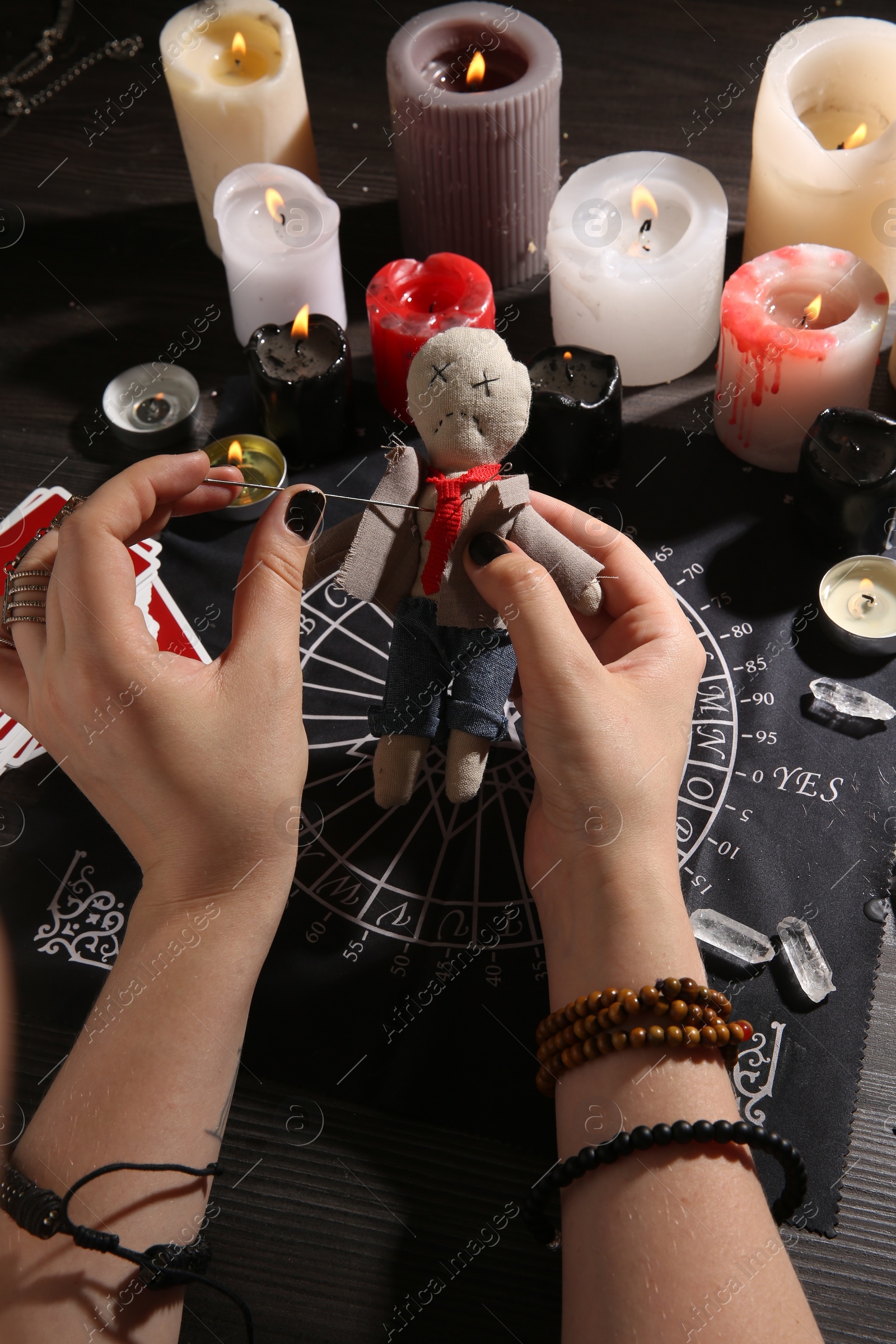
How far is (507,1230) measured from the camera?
93 cm

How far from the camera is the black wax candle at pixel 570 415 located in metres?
1.25

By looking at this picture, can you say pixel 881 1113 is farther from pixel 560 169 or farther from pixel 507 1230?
pixel 560 169

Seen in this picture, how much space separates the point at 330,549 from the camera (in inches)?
40.8

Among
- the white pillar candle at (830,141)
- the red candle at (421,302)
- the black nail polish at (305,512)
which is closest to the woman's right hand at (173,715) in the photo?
the black nail polish at (305,512)

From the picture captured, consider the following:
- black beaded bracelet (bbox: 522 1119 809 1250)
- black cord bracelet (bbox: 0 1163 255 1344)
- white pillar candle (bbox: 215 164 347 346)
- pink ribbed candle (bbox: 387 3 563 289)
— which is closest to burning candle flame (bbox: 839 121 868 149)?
pink ribbed candle (bbox: 387 3 563 289)

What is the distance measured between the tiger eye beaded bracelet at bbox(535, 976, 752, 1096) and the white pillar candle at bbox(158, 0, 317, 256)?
48.3 inches

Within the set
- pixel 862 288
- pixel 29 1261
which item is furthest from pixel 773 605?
pixel 29 1261

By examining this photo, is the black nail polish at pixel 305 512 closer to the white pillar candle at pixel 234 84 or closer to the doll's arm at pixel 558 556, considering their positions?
the doll's arm at pixel 558 556

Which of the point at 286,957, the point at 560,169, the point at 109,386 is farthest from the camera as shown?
the point at 560,169

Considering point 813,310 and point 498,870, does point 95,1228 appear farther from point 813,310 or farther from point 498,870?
point 813,310

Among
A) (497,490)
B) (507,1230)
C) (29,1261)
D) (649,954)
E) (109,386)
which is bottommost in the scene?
(507,1230)

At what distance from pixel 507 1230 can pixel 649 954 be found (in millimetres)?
285

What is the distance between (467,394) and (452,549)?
143 mm

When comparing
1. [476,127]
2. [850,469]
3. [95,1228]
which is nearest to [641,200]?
[476,127]
